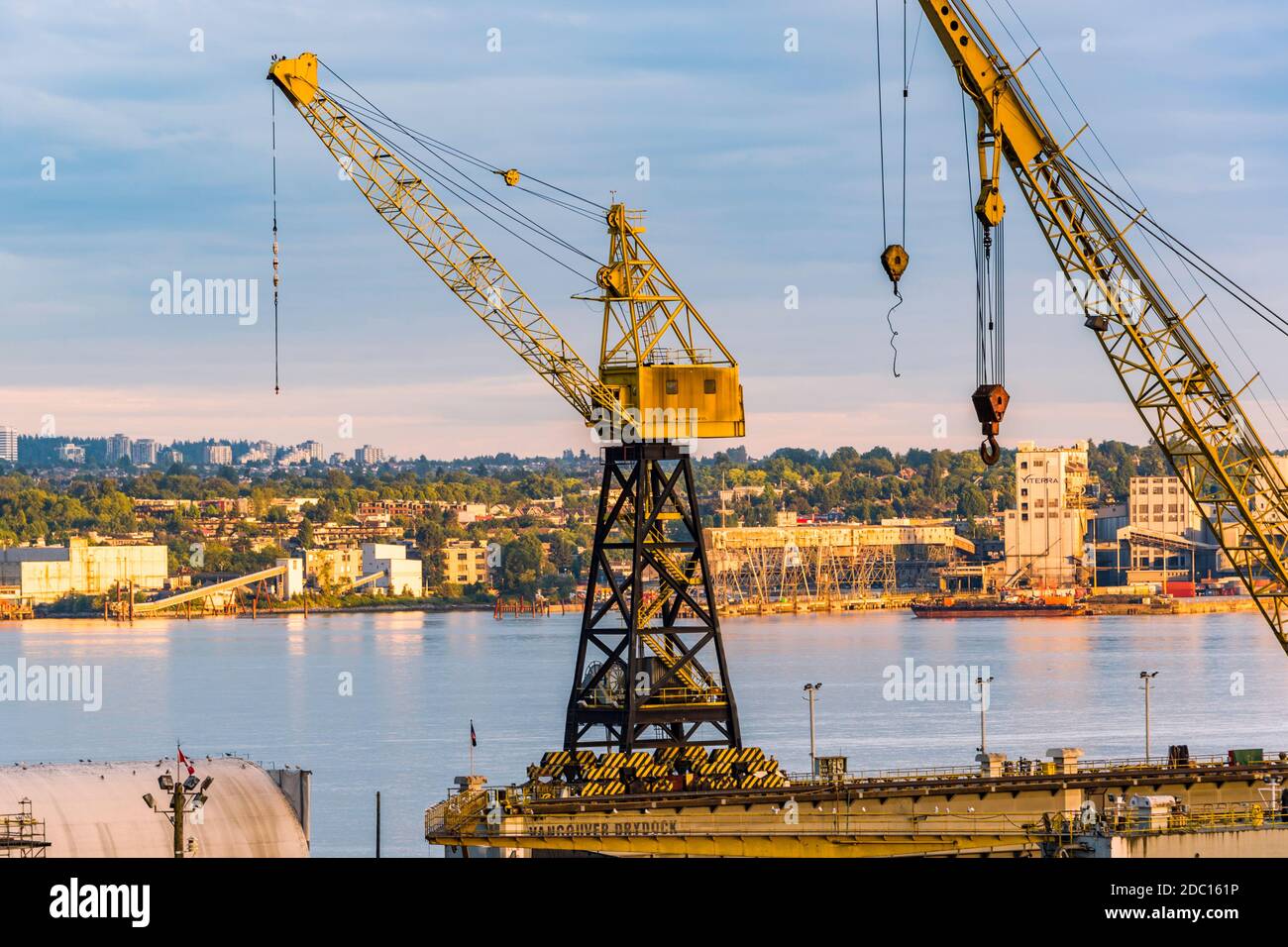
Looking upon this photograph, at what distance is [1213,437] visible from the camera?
72.8 meters

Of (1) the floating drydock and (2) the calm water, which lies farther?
(2) the calm water

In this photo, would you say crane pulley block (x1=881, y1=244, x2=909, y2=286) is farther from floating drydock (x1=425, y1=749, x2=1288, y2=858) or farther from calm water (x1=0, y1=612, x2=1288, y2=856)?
calm water (x1=0, y1=612, x2=1288, y2=856)

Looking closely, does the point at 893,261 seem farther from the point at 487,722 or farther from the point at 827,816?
the point at 487,722

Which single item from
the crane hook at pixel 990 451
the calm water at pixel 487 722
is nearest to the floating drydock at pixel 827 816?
the crane hook at pixel 990 451

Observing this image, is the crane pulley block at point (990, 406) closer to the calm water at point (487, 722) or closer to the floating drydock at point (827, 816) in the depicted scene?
the floating drydock at point (827, 816)

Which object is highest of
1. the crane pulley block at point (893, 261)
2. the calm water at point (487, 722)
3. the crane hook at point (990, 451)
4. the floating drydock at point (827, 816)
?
the crane pulley block at point (893, 261)

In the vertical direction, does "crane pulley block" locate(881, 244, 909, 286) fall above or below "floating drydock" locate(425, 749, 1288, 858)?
above

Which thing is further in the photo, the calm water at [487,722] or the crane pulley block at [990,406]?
the calm water at [487,722]

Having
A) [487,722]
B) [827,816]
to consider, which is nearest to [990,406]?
[827,816]

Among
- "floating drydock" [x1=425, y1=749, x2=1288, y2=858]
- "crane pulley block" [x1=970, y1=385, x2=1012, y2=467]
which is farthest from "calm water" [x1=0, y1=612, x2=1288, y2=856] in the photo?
"crane pulley block" [x1=970, y1=385, x2=1012, y2=467]

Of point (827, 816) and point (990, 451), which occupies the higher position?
point (990, 451)
